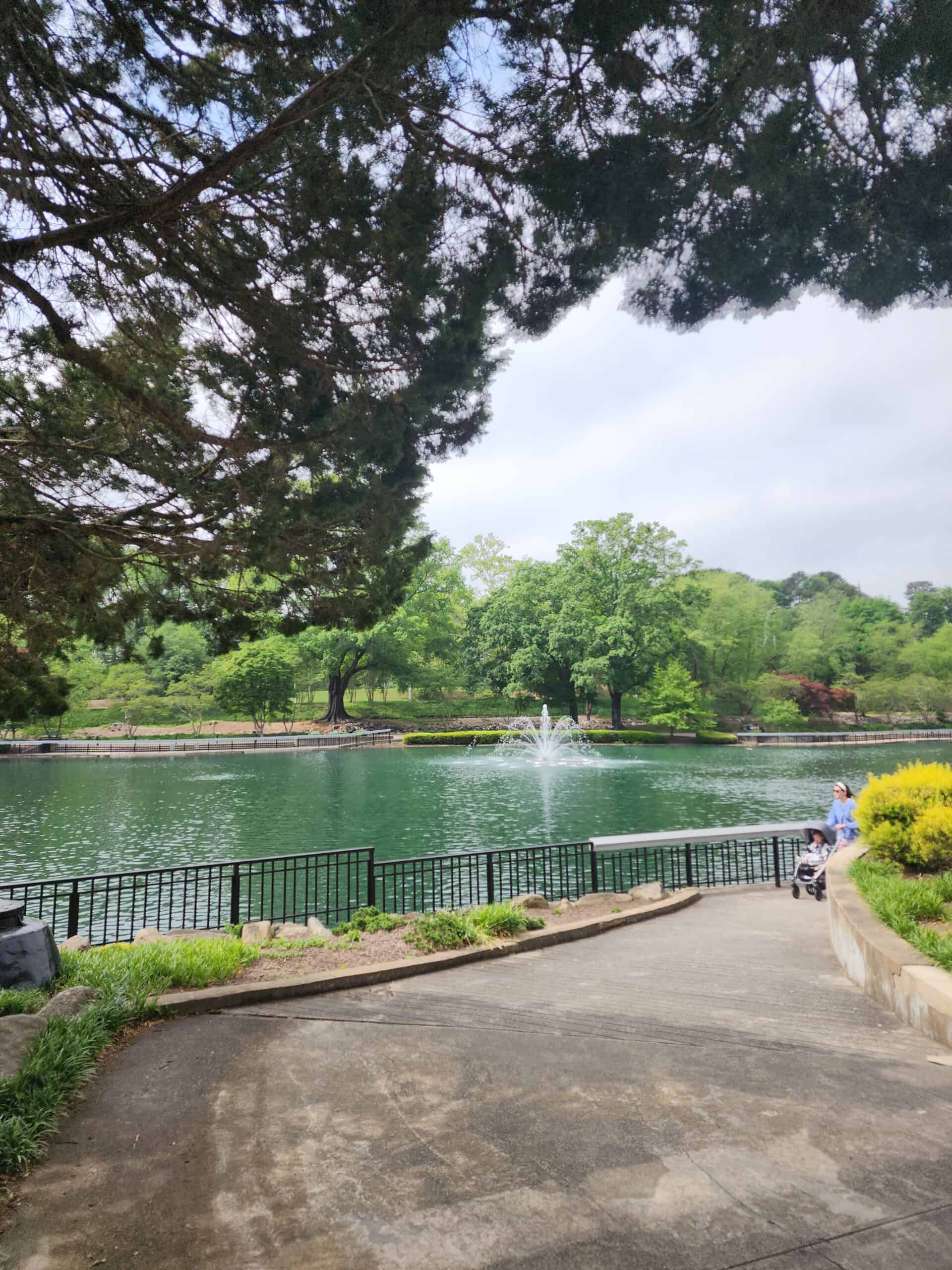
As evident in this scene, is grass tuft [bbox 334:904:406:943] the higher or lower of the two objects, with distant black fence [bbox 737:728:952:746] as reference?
higher

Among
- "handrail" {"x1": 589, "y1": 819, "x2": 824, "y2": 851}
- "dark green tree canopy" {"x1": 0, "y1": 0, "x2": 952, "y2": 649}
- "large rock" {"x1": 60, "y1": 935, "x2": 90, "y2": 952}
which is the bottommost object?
"large rock" {"x1": 60, "y1": 935, "x2": 90, "y2": 952}

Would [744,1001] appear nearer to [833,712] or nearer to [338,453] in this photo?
[338,453]

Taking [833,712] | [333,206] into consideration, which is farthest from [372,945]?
[833,712]

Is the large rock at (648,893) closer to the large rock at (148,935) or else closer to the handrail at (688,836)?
the handrail at (688,836)

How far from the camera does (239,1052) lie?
4.29 m

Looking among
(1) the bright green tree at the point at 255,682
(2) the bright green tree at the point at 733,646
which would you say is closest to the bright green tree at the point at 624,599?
(2) the bright green tree at the point at 733,646

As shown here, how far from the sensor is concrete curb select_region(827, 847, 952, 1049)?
437cm

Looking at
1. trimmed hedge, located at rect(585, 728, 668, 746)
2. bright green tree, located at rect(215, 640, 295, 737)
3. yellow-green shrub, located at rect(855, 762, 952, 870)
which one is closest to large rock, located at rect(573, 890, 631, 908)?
yellow-green shrub, located at rect(855, 762, 952, 870)

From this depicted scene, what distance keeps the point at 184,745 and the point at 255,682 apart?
725 centimetres

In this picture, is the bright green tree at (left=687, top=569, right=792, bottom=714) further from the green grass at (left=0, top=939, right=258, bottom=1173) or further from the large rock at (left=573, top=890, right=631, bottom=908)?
the green grass at (left=0, top=939, right=258, bottom=1173)

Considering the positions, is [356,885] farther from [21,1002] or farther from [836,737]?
[836,737]

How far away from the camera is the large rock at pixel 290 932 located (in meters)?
8.07

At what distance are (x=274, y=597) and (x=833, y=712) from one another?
6084cm

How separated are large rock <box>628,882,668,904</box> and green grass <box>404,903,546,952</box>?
227cm
